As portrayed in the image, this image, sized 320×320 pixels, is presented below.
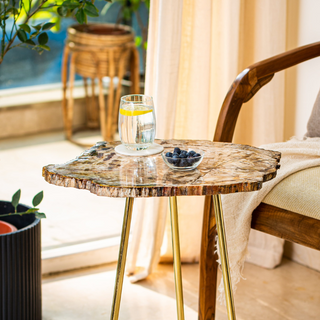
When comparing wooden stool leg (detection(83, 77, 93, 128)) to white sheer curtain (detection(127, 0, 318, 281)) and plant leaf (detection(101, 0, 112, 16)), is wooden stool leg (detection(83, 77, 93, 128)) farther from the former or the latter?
white sheer curtain (detection(127, 0, 318, 281))

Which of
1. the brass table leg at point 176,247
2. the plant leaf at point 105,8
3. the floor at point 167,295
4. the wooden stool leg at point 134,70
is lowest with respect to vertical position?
the floor at point 167,295

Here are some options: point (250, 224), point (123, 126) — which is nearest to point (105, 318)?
point (250, 224)

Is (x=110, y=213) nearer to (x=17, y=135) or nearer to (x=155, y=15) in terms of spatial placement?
(x=155, y=15)

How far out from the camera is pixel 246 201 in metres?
1.17

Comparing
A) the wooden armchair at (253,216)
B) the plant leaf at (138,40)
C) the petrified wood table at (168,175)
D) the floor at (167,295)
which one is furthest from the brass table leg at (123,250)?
the plant leaf at (138,40)

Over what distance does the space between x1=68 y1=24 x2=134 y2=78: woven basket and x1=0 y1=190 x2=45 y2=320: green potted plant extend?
5.42 feet

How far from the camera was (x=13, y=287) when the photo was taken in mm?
1266

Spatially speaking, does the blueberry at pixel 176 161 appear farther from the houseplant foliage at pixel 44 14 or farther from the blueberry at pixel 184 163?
the houseplant foliage at pixel 44 14

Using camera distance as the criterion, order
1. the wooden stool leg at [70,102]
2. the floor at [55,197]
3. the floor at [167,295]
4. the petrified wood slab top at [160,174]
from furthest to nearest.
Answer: the wooden stool leg at [70,102]
the floor at [55,197]
the floor at [167,295]
the petrified wood slab top at [160,174]

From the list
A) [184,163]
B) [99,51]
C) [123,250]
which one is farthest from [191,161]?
[99,51]

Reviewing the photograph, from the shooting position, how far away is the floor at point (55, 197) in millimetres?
1976

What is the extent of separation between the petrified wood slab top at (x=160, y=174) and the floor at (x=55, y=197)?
960 millimetres

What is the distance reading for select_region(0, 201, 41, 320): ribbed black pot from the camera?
1.25m

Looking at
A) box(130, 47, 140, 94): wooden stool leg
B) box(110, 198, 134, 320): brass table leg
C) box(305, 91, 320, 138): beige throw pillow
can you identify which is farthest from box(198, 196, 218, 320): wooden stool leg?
box(130, 47, 140, 94): wooden stool leg
